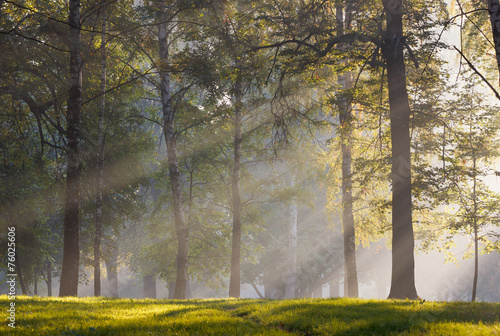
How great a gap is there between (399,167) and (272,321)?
6.62 metres

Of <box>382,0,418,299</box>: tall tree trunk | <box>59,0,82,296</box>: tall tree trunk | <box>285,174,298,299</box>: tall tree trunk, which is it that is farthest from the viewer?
<box>285,174,298,299</box>: tall tree trunk

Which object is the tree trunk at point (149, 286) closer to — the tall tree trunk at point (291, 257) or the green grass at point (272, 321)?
the tall tree trunk at point (291, 257)

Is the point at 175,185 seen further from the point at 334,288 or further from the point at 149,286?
the point at 334,288

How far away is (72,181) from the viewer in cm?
1199

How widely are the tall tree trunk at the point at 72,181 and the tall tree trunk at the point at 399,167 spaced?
9.20 m

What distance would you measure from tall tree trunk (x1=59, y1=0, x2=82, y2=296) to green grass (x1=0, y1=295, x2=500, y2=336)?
3892 millimetres

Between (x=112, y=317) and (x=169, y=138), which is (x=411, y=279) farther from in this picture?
(x=169, y=138)

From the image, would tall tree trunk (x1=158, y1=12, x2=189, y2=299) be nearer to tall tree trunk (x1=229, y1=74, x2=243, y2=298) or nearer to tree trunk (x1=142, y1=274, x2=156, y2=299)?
tall tree trunk (x1=229, y1=74, x2=243, y2=298)

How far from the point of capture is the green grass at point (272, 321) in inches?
217

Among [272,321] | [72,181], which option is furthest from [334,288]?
[272,321]

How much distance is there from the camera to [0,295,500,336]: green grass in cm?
551

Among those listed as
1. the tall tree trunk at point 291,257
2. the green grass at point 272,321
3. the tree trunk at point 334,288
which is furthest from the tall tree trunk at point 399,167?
the tree trunk at point 334,288

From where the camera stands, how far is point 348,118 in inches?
519

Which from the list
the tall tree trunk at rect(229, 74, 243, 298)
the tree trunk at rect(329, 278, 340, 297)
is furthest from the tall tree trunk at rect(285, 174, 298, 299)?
the tree trunk at rect(329, 278, 340, 297)
